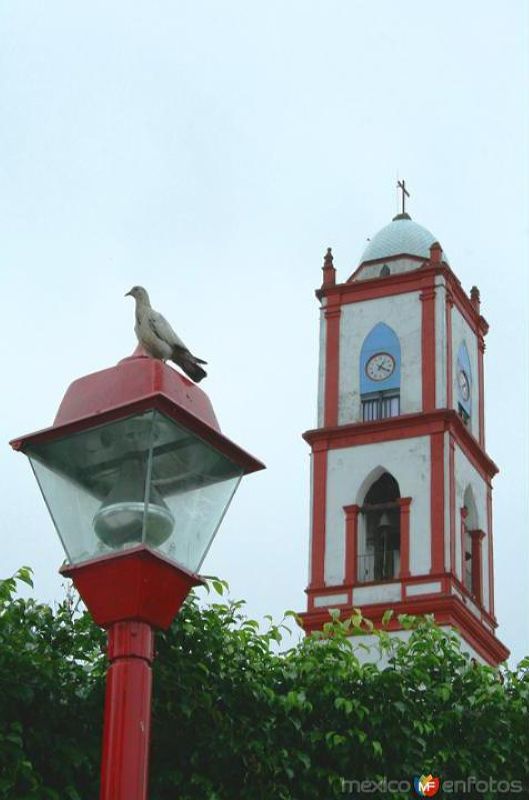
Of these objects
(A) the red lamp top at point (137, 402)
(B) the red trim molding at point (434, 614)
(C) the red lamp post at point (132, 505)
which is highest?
(B) the red trim molding at point (434, 614)

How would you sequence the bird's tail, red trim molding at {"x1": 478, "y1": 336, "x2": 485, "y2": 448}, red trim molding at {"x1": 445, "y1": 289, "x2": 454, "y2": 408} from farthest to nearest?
1. red trim molding at {"x1": 478, "y1": 336, "x2": 485, "y2": 448}
2. red trim molding at {"x1": 445, "y1": 289, "x2": 454, "y2": 408}
3. the bird's tail

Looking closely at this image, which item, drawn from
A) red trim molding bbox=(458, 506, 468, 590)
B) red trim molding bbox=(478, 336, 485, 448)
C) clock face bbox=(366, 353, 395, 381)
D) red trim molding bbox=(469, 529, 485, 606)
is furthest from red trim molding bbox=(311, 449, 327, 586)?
red trim molding bbox=(478, 336, 485, 448)

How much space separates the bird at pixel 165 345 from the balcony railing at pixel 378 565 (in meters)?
20.9

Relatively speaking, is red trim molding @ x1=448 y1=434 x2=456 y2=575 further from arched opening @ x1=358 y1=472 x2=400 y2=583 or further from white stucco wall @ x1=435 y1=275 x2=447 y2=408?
arched opening @ x1=358 y1=472 x2=400 y2=583

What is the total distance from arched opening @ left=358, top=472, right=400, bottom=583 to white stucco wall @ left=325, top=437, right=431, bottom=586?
21 centimetres

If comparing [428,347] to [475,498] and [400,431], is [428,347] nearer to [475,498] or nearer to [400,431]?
[400,431]

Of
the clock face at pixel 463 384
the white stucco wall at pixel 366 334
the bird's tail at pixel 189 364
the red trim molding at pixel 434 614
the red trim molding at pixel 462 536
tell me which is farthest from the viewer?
the clock face at pixel 463 384

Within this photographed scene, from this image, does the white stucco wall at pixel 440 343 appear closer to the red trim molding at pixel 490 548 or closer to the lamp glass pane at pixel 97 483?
the red trim molding at pixel 490 548

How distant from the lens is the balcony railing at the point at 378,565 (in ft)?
85.8

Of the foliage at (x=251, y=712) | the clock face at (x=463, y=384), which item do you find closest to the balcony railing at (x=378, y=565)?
the clock face at (x=463, y=384)

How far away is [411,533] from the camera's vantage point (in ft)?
85.6

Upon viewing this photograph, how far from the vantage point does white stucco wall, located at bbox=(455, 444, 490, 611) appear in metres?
26.5

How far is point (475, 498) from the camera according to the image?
2784 centimetres

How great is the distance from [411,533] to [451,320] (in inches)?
171
